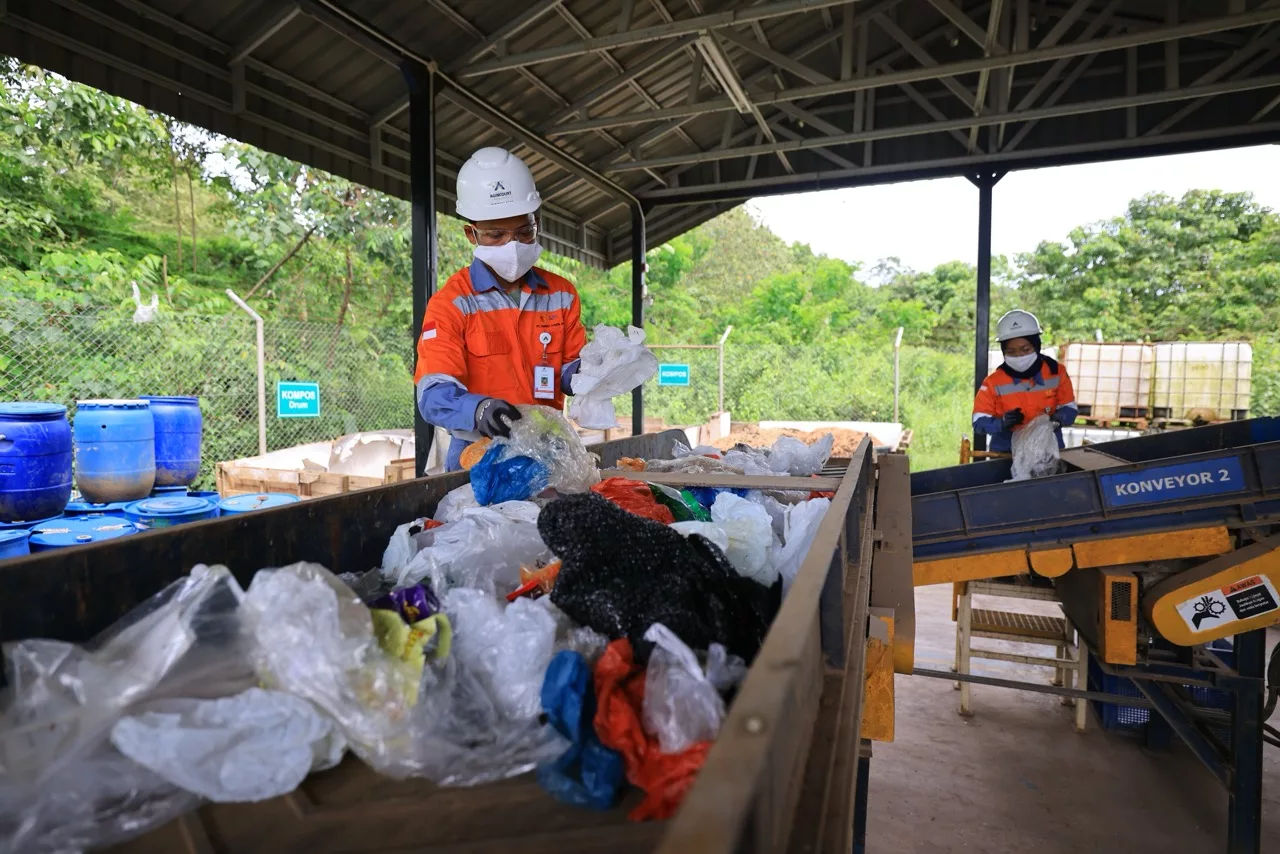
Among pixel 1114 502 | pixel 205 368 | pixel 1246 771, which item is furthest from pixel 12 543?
pixel 205 368

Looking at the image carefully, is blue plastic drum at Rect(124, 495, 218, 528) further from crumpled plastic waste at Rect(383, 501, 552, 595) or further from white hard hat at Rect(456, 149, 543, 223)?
crumpled plastic waste at Rect(383, 501, 552, 595)

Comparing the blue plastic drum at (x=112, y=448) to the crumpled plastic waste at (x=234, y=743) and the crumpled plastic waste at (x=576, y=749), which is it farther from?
the crumpled plastic waste at (x=576, y=749)

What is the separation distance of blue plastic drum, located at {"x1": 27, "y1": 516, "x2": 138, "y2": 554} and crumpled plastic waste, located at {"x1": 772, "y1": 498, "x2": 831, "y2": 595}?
244cm

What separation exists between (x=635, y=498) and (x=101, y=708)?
1.31 meters

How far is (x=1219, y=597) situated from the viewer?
3.36 m

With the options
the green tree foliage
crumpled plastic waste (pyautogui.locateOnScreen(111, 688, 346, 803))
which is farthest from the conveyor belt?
the green tree foliage

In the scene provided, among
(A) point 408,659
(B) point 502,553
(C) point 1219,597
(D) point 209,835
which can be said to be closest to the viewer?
(D) point 209,835

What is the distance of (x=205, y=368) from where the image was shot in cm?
803

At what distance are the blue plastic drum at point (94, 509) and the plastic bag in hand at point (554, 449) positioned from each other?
2.47 meters

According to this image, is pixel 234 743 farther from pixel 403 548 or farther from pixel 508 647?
pixel 403 548

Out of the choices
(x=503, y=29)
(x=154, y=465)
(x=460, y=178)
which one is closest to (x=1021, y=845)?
(x=460, y=178)

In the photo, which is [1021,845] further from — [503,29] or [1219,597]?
[503,29]

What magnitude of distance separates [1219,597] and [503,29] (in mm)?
5438

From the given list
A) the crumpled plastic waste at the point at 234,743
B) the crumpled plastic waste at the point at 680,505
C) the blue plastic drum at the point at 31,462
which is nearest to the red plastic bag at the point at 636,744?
the crumpled plastic waste at the point at 234,743
